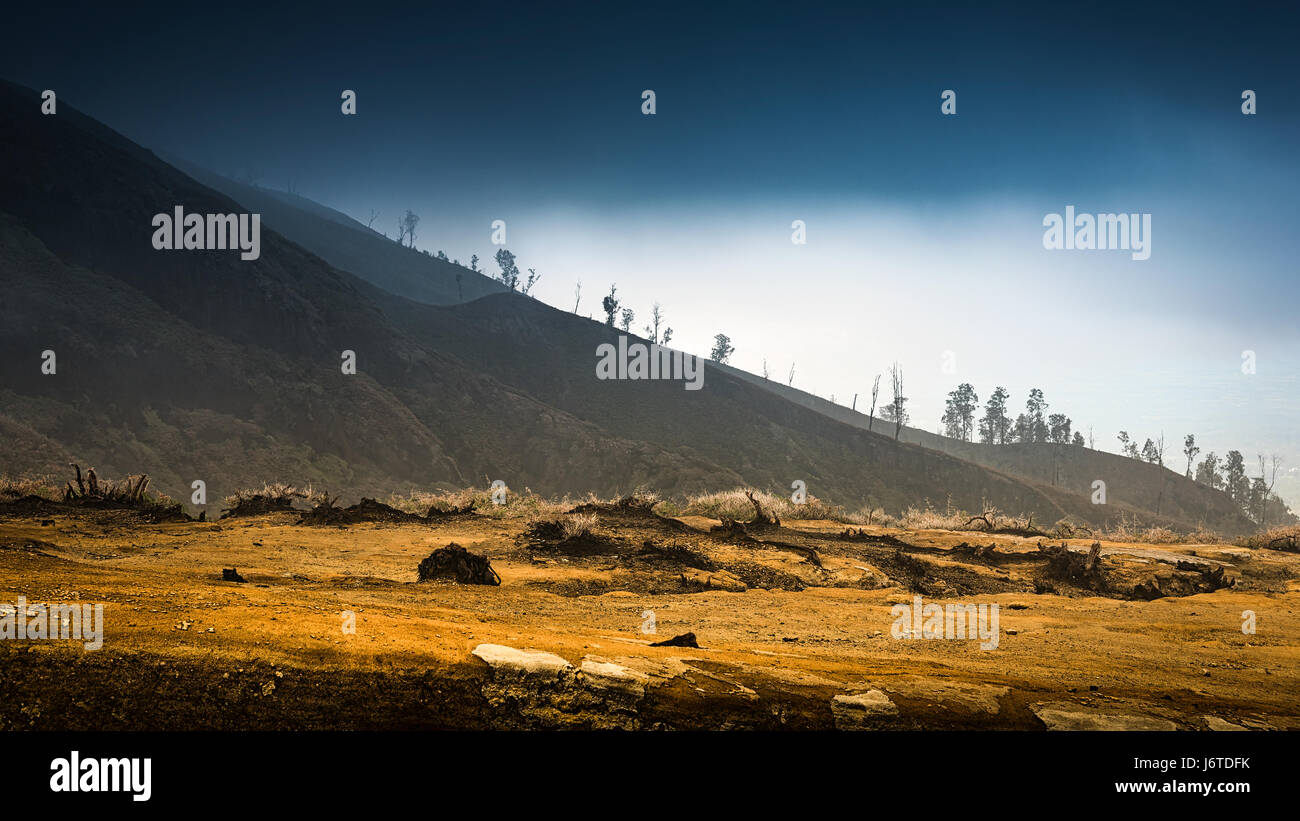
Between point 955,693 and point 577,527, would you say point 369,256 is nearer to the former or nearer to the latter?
point 577,527

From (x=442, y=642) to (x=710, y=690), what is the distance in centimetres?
169

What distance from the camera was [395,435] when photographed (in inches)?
1761

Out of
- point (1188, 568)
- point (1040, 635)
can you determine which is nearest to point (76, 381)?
point (1040, 635)

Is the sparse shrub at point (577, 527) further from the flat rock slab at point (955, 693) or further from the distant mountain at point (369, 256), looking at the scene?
the distant mountain at point (369, 256)

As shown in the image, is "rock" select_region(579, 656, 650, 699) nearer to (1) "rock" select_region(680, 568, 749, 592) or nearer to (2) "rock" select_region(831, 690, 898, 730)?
(2) "rock" select_region(831, 690, 898, 730)

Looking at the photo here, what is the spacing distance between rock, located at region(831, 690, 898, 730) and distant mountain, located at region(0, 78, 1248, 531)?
3855cm

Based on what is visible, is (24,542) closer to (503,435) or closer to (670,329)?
(503,435)

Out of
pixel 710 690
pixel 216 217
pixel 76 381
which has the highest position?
pixel 216 217

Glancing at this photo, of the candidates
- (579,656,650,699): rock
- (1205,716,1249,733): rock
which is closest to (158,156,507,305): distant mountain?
(579,656,650,699): rock

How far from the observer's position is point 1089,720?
3562 millimetres

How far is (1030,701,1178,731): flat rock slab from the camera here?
11.5 feet

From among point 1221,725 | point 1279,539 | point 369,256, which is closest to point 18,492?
point 1221,725

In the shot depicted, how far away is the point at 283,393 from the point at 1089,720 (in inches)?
1910
